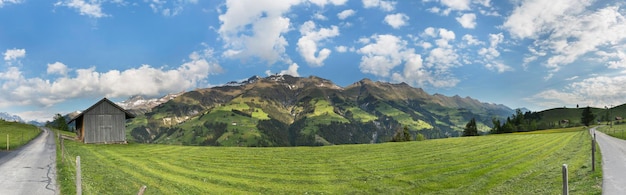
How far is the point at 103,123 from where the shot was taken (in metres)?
71.8

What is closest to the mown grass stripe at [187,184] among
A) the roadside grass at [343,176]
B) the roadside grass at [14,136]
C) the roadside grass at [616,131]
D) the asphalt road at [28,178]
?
the roadside grass at [343,176]

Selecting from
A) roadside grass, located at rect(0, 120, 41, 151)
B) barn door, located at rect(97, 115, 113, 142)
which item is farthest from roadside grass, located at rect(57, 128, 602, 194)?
barn door, located at rect(97, 115, 113, 142)

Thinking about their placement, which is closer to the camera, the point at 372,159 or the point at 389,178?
the point at 389,178

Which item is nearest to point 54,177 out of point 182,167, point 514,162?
point 182,167

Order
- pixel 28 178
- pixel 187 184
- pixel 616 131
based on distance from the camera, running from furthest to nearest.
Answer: pixel 616 131, pixel 187 184, pixel 28 178

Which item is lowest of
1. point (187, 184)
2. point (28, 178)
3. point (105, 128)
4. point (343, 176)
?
point (343, 176)

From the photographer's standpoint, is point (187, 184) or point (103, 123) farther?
point (103, 123)

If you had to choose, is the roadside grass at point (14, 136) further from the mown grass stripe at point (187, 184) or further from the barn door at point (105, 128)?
the mown grass stripe at point (187, 184)

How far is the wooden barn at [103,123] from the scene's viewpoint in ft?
230

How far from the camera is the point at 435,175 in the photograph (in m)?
30.0

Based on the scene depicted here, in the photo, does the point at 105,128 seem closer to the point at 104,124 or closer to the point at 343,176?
the point at 104,124

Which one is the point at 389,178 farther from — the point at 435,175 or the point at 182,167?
the point at 182,167

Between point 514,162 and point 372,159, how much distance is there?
49.2 feet

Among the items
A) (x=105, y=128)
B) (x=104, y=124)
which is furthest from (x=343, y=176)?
(x=104, y=124)
